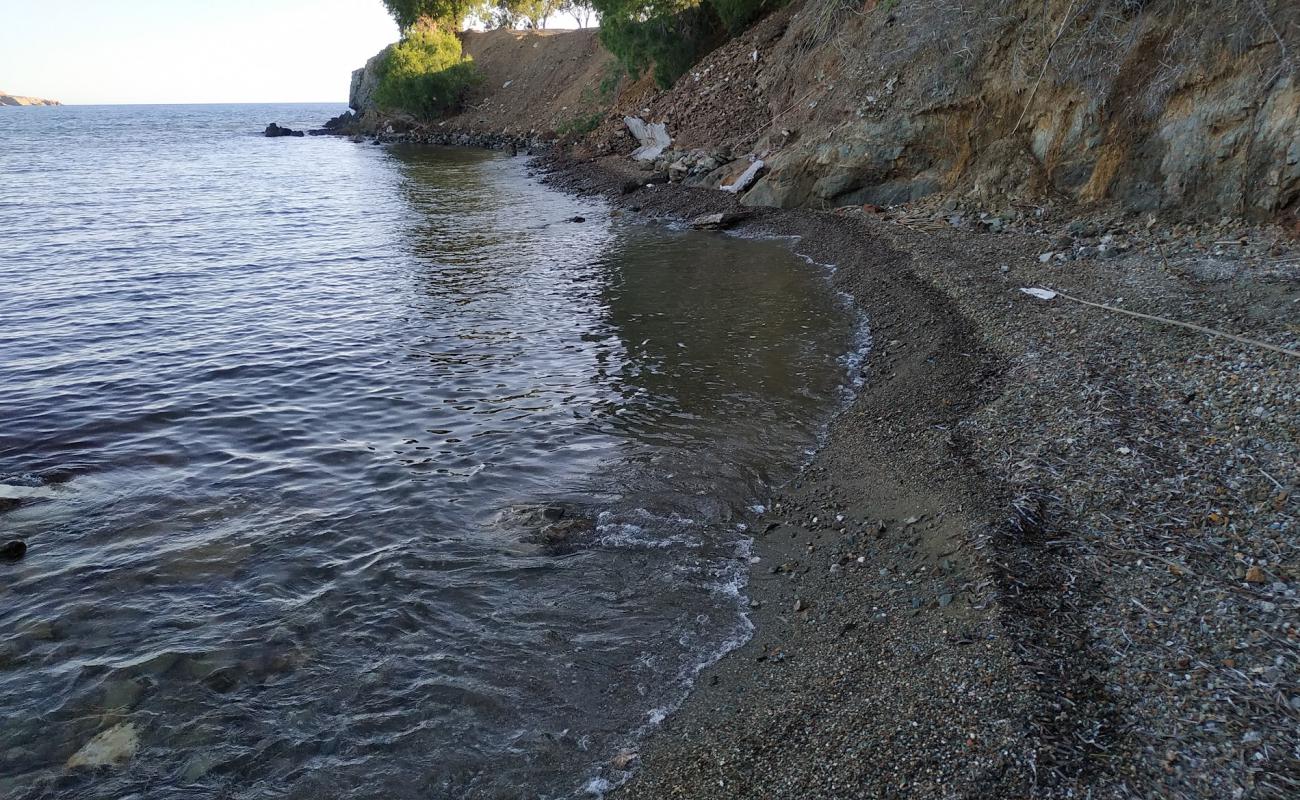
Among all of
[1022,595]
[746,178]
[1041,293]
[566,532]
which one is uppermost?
[746,178]

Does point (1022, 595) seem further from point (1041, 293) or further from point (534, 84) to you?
point (534, 84)

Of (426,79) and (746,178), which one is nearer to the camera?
(746,178)

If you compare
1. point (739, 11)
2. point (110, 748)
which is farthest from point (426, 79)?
point (110, 748)

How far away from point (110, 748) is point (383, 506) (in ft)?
11.1

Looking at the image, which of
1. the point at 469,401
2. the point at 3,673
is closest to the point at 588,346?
the point at 469,401

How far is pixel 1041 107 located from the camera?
1667 centimetres

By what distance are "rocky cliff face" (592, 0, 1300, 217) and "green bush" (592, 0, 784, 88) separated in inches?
371

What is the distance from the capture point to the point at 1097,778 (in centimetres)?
405

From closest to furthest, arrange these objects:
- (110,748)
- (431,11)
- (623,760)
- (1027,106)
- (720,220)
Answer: (623,760)
(110,748)
(1027,106)
(720,220)
(431,11)

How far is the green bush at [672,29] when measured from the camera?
34594 millimetres

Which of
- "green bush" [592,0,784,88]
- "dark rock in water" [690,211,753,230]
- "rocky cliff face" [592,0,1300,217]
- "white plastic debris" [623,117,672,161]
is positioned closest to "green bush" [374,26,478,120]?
"green bush" [592,0,784,88]

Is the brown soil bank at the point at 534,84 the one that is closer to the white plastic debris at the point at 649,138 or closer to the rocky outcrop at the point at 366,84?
the rocky outcrop at the point at 366,84

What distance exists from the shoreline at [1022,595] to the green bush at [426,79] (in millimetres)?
59751

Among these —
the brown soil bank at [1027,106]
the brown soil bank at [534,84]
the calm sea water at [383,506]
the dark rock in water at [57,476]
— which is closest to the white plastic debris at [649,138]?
the brown soil bank at [1027,106]
